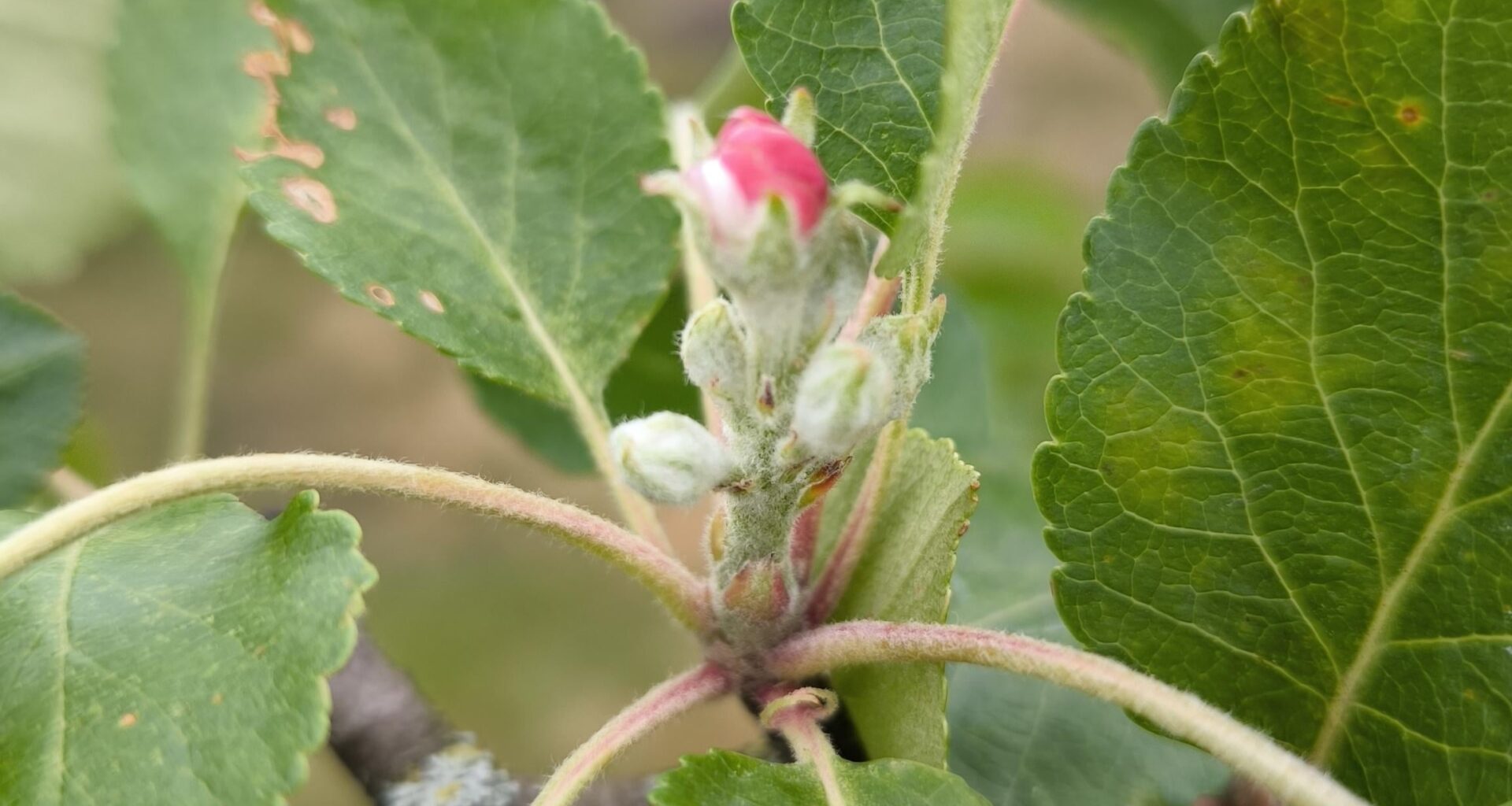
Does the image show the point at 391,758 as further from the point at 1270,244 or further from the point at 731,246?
the point at 1270,244

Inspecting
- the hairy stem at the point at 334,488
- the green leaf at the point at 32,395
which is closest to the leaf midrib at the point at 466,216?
the hairy stem at the point at 334,488

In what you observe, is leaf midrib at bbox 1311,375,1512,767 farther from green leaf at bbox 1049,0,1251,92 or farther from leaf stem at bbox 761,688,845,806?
green leaf at bbox 1049,0,1251,92

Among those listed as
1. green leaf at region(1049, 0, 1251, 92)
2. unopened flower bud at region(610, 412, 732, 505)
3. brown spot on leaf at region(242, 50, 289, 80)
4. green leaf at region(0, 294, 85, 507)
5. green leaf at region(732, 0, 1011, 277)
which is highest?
green leaf at region(1049, 0, 1251, 92)

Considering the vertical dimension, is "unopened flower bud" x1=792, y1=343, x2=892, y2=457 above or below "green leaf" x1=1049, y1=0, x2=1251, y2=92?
below

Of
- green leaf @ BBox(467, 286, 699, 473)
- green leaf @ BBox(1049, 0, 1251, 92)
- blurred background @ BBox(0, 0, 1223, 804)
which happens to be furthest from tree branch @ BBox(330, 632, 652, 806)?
blurred background @ BBox(0, 0, 1223, 804)

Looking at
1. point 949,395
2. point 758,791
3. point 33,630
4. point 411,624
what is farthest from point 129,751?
point 411,624

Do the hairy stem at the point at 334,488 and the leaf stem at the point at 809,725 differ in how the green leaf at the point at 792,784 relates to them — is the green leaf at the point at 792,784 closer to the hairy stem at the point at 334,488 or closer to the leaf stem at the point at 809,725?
the leaf stem at the point at 809,725

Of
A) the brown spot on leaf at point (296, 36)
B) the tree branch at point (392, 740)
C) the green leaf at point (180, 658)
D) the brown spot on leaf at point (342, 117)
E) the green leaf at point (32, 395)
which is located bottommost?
the tree branch at point (392, 740)
